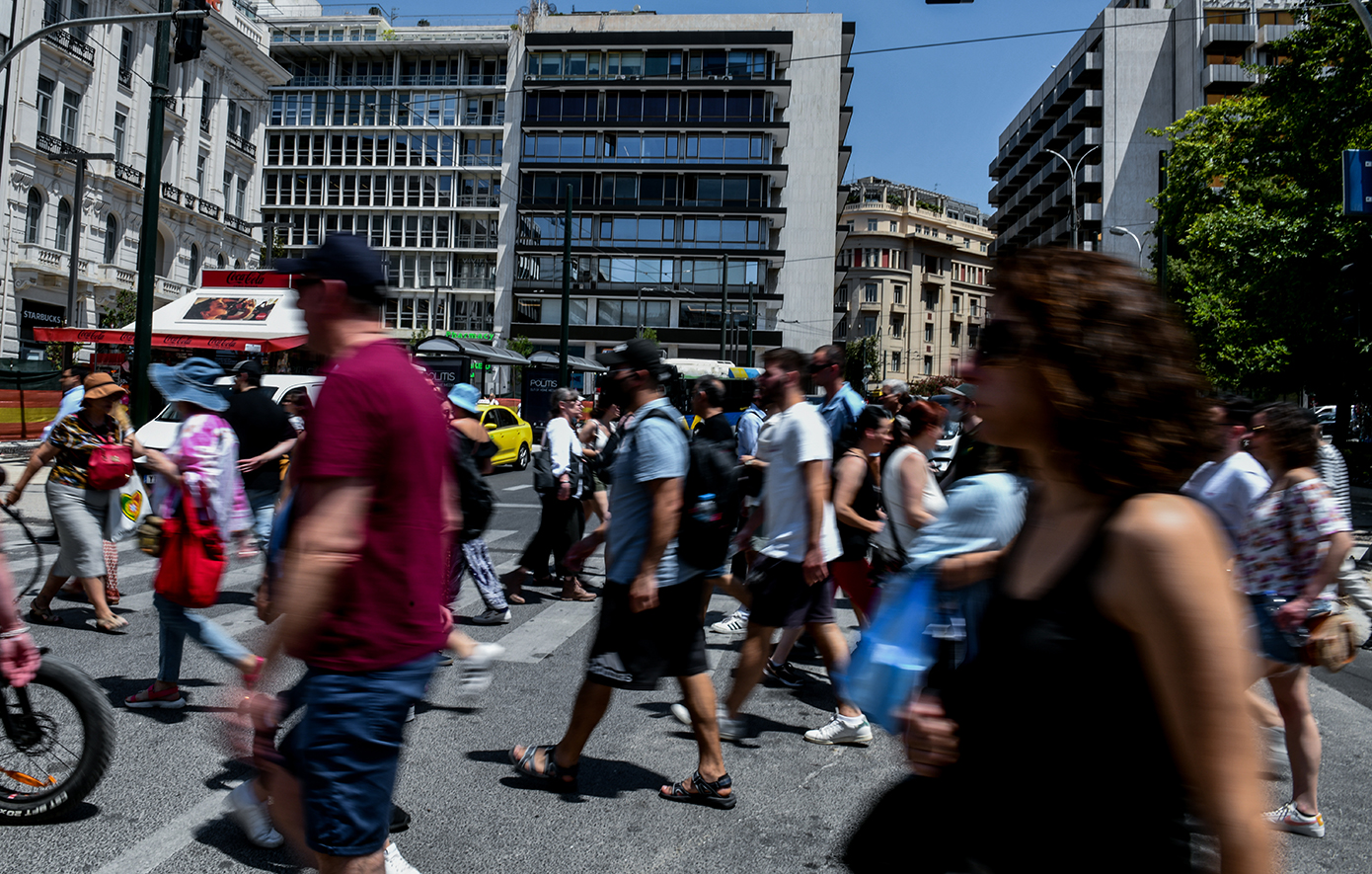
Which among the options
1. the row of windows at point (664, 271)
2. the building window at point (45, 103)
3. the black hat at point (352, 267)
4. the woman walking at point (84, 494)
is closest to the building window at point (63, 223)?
the building window at point (45, 103)

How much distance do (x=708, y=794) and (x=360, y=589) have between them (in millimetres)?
2273

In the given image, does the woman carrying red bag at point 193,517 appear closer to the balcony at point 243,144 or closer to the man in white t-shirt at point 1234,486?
the man in white t-shirt at point 1234,486

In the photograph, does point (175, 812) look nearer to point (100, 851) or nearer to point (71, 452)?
point (100, 851)

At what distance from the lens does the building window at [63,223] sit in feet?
127

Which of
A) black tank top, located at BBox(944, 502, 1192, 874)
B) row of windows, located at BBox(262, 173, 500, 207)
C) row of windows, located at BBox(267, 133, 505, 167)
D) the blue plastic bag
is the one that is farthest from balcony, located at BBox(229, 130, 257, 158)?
black tank top, located at BBox(944, 502, 1192, 874)

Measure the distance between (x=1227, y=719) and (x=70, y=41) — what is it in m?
46.9

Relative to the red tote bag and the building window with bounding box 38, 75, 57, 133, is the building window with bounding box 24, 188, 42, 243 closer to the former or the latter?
the building window with bounding box 38, 75, 57, 133

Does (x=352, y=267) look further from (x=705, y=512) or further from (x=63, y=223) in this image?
(x=63, y=223)

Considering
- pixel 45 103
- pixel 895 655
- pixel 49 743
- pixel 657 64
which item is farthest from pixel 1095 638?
pixel 657 64

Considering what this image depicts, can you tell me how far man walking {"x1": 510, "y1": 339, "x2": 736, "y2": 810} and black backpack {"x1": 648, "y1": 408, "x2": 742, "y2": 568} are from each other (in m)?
0.06

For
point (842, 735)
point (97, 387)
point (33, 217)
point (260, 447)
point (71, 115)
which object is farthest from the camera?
point (71, 115)

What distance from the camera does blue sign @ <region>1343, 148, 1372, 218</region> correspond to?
11.6m

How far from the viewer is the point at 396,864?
10.7 ft

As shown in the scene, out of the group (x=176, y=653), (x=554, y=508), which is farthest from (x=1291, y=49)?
(x=176, y=653)
